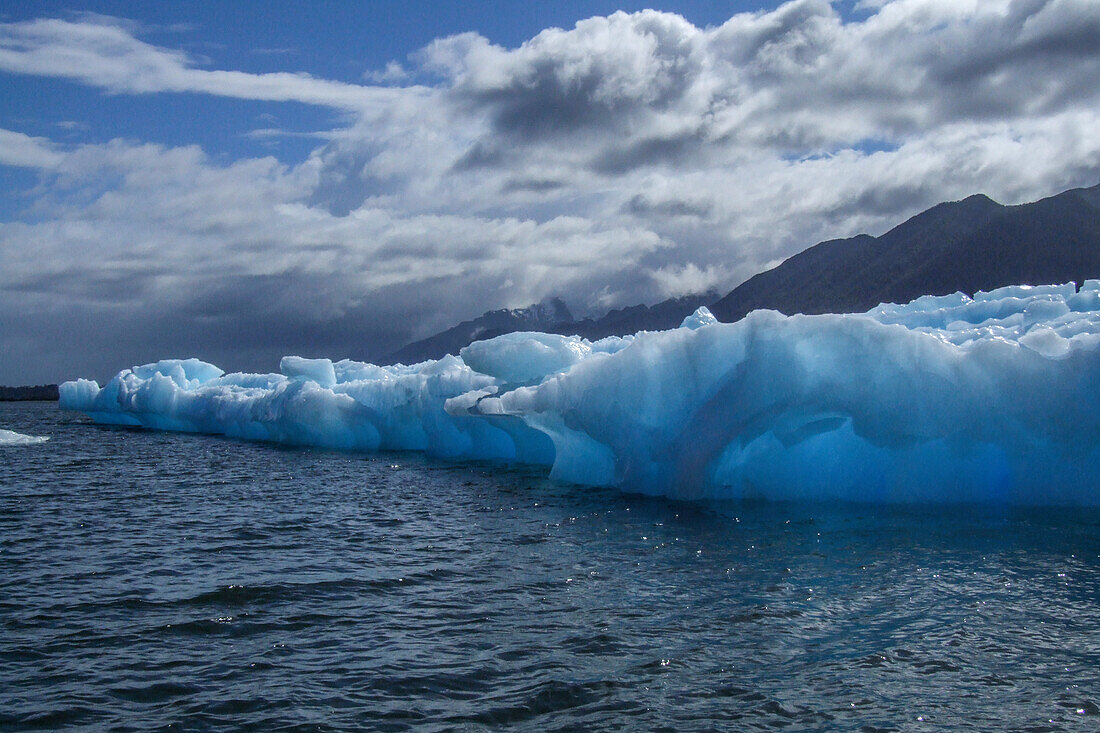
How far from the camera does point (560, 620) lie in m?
7.86

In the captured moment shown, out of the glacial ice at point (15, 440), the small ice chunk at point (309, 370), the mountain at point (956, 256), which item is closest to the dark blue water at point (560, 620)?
the small ice chunk at point (309, 370)

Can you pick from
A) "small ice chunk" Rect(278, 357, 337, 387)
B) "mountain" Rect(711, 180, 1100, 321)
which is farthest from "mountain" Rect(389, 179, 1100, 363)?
"small ice chunk" Rect(278, 357, 337, 387)

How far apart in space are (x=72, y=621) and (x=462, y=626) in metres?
3.73

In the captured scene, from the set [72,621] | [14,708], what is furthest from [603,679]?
[72,621]

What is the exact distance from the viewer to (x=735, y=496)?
1491 cm

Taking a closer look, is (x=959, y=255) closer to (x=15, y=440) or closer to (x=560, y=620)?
(x=15, y=440)

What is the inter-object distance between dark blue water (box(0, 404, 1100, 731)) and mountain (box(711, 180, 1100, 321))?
83.9m

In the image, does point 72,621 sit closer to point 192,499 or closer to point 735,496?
point 192,499

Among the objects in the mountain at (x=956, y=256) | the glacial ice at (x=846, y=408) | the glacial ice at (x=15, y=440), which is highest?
the mountain at (x=956, y=256)

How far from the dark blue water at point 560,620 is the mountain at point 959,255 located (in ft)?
275

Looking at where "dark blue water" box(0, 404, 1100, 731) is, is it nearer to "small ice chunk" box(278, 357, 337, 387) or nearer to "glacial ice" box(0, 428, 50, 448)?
"small ice chunk" box(278, 357, 337, 387)

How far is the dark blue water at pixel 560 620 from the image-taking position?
585 cm

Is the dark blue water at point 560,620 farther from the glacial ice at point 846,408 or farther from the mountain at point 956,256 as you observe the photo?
the mountain at point 956,256

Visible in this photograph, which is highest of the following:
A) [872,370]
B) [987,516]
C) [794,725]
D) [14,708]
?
[872,370]
